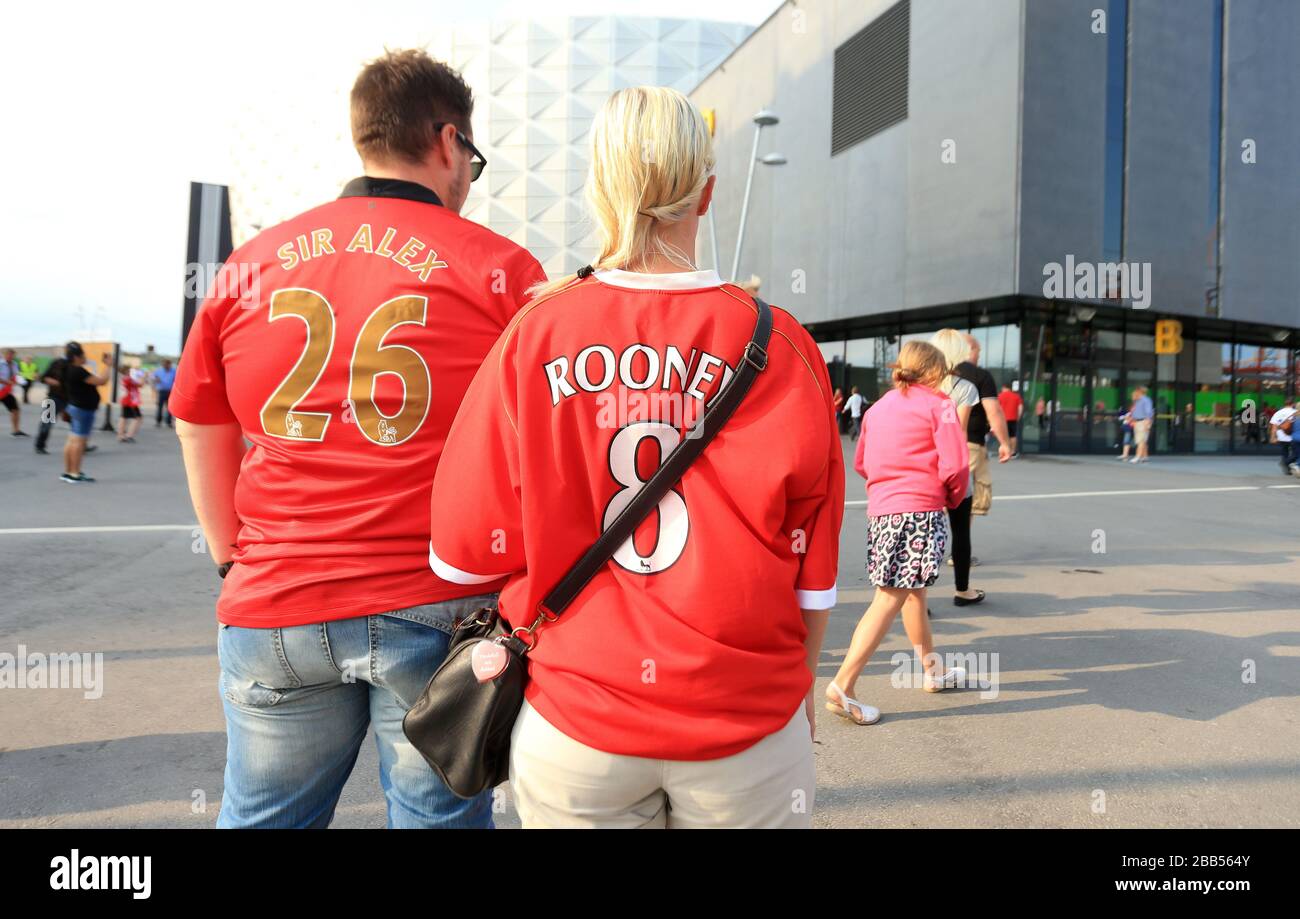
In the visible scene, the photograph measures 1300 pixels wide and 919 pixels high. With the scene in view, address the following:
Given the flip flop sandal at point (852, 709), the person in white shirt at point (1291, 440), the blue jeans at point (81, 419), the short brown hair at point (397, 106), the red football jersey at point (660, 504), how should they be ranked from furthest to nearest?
the person in white shirt at point (1291, 440) < the blue jeans at point (81, 419) < the flip flop sandal at point (852, 709) < the short brown hair at point (397, 106) < the red football jersey at point (660, 504)

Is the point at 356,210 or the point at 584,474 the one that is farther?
the point at 356,210

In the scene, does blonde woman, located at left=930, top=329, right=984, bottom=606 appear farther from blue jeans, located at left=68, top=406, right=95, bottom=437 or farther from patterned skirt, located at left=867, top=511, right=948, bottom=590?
blue jeans, located at left=68, top=406, right=95, bottom=437

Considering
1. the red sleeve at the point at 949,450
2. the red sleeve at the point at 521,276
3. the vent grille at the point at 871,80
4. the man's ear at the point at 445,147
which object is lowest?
the red sleeve at the point at 949,450

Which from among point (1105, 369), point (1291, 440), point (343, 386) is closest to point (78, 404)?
point (343, 386)

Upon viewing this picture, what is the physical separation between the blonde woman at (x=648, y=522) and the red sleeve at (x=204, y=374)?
1.79ft

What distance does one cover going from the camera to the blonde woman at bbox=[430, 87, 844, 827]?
1.31 metres

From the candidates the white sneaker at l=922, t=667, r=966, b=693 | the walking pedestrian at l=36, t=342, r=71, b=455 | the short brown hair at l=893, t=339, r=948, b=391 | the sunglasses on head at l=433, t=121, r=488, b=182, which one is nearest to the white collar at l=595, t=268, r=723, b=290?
the sunglasses on head at l=433, t=121, r=488, b=182

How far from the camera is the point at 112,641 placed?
4.82m

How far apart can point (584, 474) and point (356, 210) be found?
2.38 feet

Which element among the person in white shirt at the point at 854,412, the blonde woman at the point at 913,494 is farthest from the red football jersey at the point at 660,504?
the person in white shirt at the point at 854,412

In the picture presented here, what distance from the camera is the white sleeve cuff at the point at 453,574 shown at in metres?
1.45

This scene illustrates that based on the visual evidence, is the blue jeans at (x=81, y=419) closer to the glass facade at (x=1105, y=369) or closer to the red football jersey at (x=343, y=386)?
the red football jersey at (x=343, y=386)
